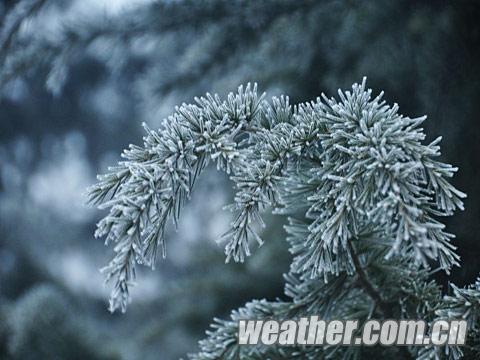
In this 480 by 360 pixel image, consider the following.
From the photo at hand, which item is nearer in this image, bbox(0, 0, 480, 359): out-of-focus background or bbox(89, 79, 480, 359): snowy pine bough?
bbox(89, 79, 480, 359): snowy pine bough

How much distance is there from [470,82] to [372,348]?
689mm

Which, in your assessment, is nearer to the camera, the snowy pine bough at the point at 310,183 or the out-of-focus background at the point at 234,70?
the snowy pine bough at the point at 310,183

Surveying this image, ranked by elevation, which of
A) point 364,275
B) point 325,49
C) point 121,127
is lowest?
point 364,275

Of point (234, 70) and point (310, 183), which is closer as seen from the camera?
point (310, 183)

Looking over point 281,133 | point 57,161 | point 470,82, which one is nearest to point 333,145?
point 281,133

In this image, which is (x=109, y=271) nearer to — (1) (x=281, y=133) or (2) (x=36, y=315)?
(1) (x=281, y=133)

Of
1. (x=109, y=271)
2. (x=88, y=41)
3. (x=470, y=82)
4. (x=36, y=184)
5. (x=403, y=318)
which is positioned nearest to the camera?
(x=109, y=271)

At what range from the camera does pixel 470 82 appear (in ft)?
3.94

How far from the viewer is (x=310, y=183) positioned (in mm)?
742

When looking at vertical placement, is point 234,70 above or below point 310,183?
above

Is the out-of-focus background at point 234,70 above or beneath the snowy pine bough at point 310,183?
above

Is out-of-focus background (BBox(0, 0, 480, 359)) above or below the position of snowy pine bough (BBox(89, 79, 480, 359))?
above

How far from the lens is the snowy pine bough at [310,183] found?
1.97ft

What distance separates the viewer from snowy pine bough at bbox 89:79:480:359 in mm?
602
